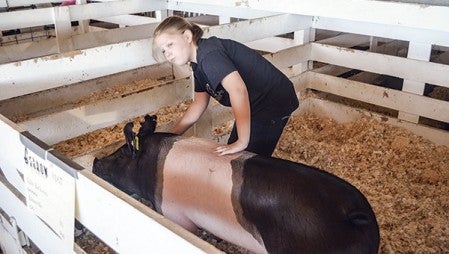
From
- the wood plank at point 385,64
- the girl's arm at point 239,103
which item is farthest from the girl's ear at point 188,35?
the wood plank at point 385,64

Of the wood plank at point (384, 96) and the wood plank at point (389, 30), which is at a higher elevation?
the wood plank at point (389, 30)

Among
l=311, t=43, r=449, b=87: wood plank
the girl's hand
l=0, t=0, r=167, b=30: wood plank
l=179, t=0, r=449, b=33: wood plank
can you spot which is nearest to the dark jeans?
the girl's hand

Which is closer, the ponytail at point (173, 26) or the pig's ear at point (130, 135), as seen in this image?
the ponytail at point (173, 26)

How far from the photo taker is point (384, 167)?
3207mm

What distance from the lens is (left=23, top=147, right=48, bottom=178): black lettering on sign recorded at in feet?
4.71

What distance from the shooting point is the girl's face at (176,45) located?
2020mm

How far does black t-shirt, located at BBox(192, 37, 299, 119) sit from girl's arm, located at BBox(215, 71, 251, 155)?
0.12 feet

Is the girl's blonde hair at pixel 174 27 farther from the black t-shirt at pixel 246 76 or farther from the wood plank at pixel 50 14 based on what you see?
the wood plank at pixel 50 14

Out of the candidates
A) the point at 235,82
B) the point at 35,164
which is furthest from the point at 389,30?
the point at 35,164

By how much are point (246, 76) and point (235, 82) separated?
320 mm

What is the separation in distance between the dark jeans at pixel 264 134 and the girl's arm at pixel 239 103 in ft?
1.46

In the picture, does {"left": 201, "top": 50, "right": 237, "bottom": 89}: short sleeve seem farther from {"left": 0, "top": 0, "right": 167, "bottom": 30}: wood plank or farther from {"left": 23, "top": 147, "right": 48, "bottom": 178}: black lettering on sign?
{"left": 0, "top": 0, "right": 167, "bottom": 30}: wood plank

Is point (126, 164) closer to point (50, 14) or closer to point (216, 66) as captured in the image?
point (216, 66)

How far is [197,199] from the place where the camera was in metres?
2.08
